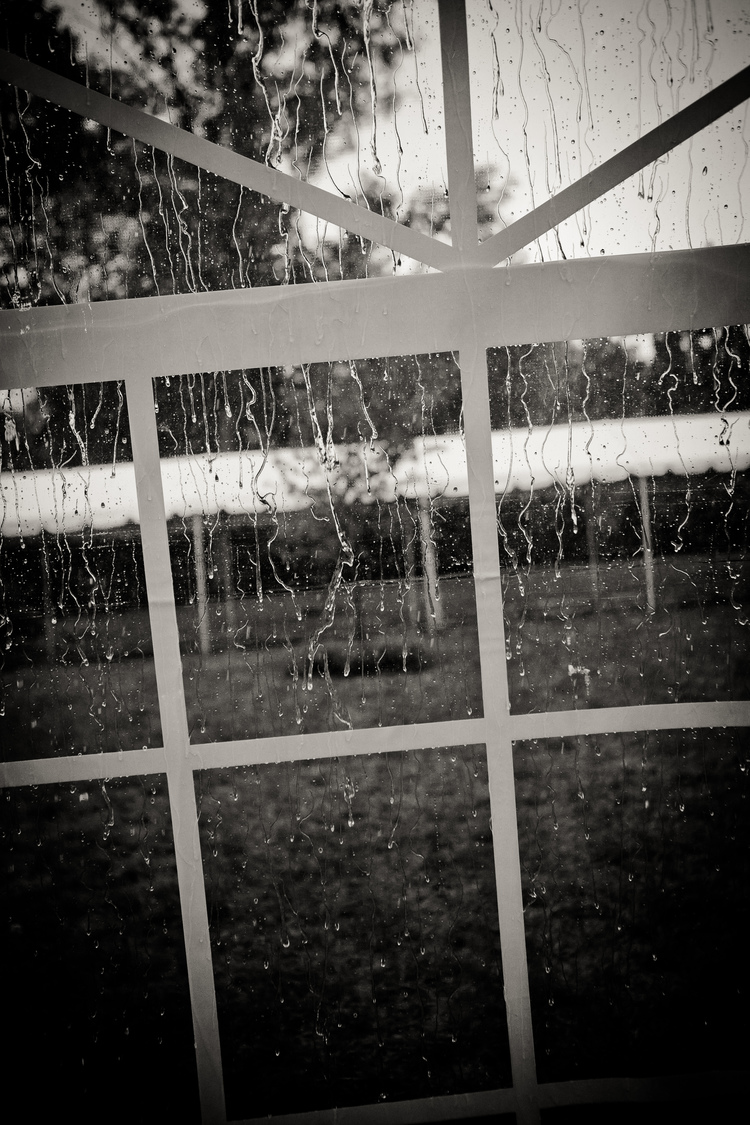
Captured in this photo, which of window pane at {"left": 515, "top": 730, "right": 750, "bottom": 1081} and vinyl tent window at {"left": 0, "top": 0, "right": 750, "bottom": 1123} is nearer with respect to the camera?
vinyl tent window at {"left": 0, "top": 0, "right": 750, "bottom": 1123}

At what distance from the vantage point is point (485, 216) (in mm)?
1367

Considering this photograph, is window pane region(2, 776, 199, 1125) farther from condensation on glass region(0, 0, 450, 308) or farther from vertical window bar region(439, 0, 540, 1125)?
condensation on glass region(0, 0, 450, 308)

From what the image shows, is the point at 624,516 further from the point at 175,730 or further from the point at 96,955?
the point at 96,955

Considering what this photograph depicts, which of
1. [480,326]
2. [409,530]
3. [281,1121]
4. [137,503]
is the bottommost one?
[281,1121]

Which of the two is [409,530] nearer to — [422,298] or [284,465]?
[284,465]

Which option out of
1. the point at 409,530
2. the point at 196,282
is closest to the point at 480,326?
the point at 409,530

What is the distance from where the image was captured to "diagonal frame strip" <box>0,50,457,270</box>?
1354 millimetres

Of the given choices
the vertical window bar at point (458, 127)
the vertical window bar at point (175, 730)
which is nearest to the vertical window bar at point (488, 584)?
the vertical window bar at point (458, 127)

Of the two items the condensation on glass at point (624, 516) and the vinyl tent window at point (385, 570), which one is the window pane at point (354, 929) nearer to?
the vinyl tent window at point (385, 570)

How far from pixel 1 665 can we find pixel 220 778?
0.54 meters

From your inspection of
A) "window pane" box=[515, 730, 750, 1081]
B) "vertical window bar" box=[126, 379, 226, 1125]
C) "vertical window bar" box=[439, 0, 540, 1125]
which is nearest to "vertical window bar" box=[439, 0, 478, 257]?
"vertical window bar" box=[439, 0, 540, 1125]

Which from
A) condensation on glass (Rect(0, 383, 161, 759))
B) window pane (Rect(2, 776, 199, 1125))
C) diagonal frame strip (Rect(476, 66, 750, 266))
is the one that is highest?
diagonal frame strip (Rect(476, 66, 750, 266))

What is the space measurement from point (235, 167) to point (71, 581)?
3.01 ft

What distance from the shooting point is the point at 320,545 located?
143 cm
